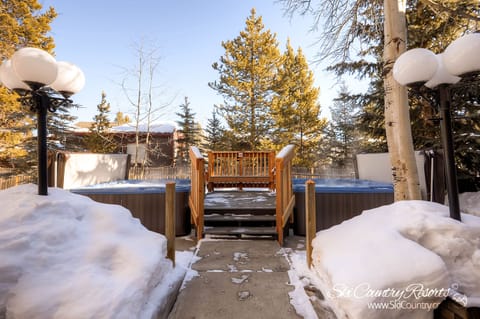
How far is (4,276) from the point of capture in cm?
119

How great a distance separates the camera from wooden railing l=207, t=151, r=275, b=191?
6543 mm

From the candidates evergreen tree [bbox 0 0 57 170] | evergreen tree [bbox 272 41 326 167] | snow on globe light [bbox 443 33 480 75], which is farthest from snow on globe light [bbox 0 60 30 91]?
evergreen tree [bbox 272 41 326 167]

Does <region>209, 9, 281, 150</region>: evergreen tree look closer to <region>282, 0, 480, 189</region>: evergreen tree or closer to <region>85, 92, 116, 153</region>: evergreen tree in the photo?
<region>282, 0, 480, 189</region>: evergreen tree

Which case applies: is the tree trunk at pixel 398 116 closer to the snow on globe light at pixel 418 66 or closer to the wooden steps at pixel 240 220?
the snow on globe light at pixel 418 66

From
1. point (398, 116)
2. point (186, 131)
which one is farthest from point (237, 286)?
point (186, 131)

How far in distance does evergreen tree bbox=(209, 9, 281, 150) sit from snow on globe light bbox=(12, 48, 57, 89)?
1059 centimetres

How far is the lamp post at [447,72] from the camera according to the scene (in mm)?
1769

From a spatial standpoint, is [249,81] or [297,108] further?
[297,108]

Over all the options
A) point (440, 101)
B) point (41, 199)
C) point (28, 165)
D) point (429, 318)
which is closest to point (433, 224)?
point (429, 318)

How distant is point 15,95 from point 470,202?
15.1 meters

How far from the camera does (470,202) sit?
184 inches

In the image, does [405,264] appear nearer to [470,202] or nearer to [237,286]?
[237,286]

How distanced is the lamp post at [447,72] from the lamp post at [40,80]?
3275 millimetres

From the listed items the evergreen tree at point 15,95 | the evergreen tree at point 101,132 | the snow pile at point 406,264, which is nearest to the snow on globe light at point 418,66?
the snow pile at point 406,264
